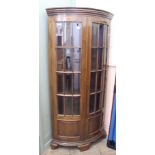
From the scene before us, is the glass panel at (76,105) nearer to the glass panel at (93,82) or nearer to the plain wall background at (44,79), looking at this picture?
the glass panel at (93,82)

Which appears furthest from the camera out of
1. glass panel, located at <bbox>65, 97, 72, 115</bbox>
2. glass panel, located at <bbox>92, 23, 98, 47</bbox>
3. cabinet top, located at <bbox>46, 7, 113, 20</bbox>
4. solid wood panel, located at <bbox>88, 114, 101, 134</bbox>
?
solid wood panel, located at <bbox>88, 114, 101, 134</bbox>

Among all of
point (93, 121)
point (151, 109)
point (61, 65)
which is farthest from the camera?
point (93, 121)

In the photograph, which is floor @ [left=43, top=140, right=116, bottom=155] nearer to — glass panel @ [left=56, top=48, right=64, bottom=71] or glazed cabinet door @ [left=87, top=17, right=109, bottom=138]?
glazed cabinet door @ [left=87, top=17, right=109, bottom=138]

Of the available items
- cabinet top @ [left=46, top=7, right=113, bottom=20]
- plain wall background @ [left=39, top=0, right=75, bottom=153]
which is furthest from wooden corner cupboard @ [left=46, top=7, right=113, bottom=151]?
plain wall background @ [left=39, top=0, right=75, bottom=153]

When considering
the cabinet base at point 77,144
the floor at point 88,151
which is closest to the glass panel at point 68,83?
the cabinet base at point 77,144

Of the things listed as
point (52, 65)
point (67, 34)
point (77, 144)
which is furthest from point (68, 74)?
point (77, 144)

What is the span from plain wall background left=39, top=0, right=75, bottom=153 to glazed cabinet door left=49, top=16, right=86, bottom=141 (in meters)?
0.11

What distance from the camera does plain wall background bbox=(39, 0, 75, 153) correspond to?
2.00 m

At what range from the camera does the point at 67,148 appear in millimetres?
2254
